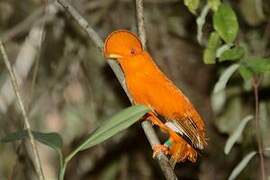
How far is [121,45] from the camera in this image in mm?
1932

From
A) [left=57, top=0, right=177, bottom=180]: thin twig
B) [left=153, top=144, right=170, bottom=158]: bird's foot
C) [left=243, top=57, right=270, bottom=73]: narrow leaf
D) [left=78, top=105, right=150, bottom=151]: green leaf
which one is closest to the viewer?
[left=78, top=105, right=150, bottom=151]: green leaf

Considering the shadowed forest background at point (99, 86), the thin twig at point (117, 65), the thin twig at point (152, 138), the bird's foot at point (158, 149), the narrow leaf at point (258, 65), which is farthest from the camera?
the shadowed forest background at point (99, 86)

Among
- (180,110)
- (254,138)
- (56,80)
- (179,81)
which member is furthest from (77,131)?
(180,110)

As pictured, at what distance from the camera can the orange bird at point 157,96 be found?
6.69ft

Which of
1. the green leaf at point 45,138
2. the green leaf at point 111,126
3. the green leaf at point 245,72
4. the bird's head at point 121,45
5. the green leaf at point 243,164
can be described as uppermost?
the bird's head at point 121,45

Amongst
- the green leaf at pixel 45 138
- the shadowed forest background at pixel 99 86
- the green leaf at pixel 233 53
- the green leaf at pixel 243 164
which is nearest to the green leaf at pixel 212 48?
the green leaf at pixel 233 53

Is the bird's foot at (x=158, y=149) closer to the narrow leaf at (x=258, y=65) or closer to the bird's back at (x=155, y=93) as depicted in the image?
the bird's back at (x=155, y=93)

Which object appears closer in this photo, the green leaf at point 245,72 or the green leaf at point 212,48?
the green leaf at point 245,72

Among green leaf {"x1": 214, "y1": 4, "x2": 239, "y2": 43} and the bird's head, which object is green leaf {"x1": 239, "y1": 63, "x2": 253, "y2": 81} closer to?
green leaf {"x1": 214, "y1": 4, "x2": 239, "y2": 43}

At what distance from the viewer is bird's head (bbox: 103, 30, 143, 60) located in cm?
188

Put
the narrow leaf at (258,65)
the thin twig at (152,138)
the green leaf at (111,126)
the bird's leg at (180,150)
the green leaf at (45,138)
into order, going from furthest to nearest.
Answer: the bird's leg at (180,150), the narrow leaf at (258,65), the thin twig at (152,138), the green leaf at (45,138), the green leaf at (111,126)

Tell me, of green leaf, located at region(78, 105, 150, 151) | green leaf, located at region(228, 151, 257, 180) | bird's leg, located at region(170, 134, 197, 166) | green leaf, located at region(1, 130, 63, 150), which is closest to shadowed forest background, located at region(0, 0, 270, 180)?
green leaf, located at region(228, 151, 257, 180)

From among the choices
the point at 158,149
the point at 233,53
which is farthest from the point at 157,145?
A: the point at 233,53

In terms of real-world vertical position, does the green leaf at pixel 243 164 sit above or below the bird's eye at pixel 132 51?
below
